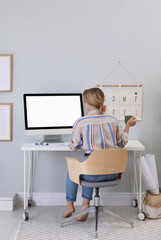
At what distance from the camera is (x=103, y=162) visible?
2174 millimetres

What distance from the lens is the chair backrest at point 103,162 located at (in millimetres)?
2154

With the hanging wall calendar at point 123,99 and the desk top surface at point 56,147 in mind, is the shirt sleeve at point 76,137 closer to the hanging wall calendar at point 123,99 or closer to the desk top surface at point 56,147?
the desk top surface at point 56,147

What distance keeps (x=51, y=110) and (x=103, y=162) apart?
921 mm

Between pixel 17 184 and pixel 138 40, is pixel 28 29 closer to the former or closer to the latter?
pixel 138 40

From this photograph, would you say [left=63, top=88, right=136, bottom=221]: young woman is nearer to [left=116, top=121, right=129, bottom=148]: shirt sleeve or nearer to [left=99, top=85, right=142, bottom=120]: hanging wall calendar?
[left=116, top=121, right=129, bottom=148]: shirt sleeve

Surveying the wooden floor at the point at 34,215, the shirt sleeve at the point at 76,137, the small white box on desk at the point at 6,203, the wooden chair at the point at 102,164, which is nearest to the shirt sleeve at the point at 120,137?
the wooden chair at the point at 102,164

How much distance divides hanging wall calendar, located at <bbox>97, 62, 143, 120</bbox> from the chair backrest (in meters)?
0.87

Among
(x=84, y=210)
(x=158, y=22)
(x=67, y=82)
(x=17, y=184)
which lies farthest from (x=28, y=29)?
(x=84, y=210)

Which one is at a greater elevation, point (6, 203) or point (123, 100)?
point (123, 100)

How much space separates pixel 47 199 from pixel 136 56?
1.74 metres

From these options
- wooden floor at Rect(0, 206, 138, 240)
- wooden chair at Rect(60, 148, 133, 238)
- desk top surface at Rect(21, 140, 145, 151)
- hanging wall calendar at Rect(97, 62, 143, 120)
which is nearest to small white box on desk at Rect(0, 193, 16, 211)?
wooden floor at Rect(0, 206, 138, 240)

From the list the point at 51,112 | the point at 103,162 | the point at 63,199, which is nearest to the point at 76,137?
the point at 103,162

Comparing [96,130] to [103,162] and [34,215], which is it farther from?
[34,215]

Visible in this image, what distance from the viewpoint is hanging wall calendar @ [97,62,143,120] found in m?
3.01
